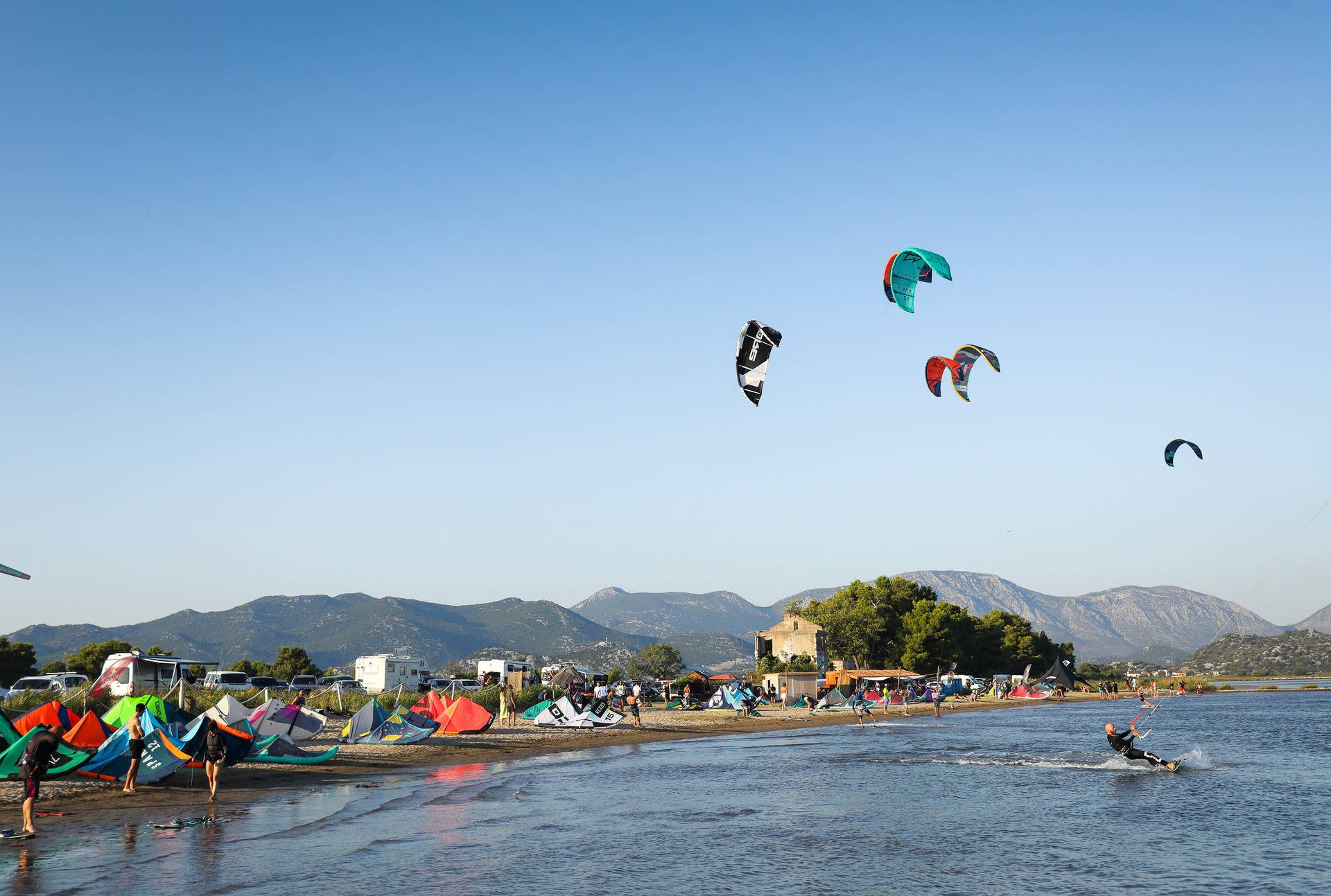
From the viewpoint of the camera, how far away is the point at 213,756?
21062 millimetres

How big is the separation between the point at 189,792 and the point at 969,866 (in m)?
16.2

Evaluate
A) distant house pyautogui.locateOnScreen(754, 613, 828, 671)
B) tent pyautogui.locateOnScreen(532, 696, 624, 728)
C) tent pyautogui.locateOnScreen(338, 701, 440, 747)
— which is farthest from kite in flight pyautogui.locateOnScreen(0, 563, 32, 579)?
distant house pyautogui.locateOnScreen(754, 613, 828, 671)

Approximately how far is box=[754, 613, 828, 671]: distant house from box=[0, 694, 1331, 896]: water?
2672 inches

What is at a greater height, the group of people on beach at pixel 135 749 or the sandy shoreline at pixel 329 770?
the group of people on beach at pixel 135 749

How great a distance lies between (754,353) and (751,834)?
15.4m

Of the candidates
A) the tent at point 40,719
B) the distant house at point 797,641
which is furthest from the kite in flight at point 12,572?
the distant house at point 797,641

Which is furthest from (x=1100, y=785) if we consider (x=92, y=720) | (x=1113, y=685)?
(x=1113, y=685)

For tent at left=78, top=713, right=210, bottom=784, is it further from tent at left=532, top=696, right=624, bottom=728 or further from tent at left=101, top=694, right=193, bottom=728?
tent at left=532, top=696, right=624, bottom=728

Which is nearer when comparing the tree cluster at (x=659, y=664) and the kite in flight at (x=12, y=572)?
the kite in flight at (x=12, y=572)

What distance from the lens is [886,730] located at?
4853 centimetres

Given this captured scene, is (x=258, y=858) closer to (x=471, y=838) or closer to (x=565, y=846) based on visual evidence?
(x=471, y=838)

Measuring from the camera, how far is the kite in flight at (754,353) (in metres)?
29.9

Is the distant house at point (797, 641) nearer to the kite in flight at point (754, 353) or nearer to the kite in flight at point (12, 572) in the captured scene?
the kite in flight at point (754, 353)

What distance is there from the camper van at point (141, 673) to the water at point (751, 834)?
2020 centimetres
